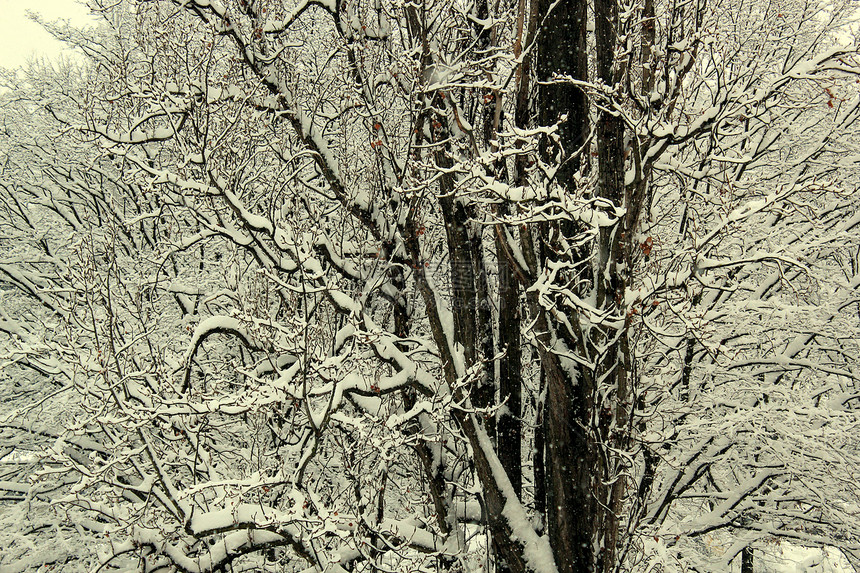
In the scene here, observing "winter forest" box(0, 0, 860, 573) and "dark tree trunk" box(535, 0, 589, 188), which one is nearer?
"winter forest" box(0, 0, 860, 573)

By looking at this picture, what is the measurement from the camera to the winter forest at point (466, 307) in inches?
168

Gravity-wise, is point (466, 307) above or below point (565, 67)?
below

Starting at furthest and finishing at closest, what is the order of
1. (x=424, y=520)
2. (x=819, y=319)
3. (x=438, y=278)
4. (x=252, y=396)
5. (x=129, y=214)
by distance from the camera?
(x=129, y=214) → (x=819, y=319) → (x=438, y=278) → (x=424, y=520) → (x=252, y=396)

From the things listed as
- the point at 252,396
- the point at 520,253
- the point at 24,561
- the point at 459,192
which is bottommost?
the point at 24,561

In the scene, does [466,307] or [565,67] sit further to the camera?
[466,307]

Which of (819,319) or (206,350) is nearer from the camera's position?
(819,319)

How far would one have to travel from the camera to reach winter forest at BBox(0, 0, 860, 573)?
168 inches

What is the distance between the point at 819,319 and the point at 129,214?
421 inches

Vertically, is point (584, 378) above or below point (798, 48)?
below

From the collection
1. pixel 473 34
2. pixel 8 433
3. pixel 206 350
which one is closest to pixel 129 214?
pixel 206 350

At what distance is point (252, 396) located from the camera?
4.78m

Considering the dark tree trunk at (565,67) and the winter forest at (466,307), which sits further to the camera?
the dark tree trunk at (565,67)

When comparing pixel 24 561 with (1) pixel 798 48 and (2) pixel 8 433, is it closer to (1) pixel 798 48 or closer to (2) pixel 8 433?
(2) pixel 8 433

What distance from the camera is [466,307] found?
5.21m
